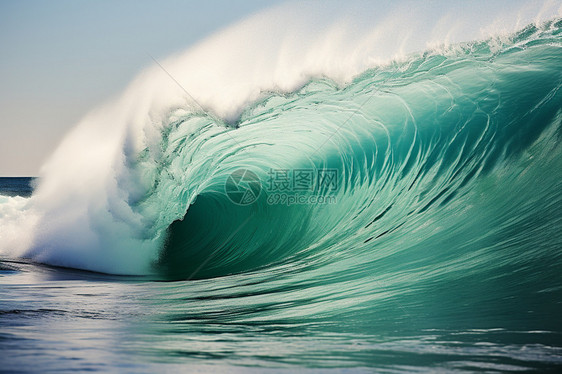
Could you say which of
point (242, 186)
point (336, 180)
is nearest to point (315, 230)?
point (336, 180)

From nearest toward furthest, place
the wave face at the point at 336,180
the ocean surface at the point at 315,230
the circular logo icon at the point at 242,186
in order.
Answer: the ocean surface at the point at 315,230 → the wave face at the point at 336,180 → the circular logo icon at the point at 242,186

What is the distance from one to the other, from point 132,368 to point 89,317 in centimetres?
164

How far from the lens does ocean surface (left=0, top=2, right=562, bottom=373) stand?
10.4 feet

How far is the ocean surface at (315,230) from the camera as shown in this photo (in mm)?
3158

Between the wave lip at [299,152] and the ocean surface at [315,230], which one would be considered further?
the wave lip at [299,152]

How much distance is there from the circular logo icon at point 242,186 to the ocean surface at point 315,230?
4 cm

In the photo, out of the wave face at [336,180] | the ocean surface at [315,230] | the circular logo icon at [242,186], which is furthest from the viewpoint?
the circular logo icon at [242,186]

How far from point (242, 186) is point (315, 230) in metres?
2.67

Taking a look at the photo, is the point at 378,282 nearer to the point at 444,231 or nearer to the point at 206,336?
the point at 444,231

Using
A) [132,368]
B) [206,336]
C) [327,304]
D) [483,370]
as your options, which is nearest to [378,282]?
[327,304]

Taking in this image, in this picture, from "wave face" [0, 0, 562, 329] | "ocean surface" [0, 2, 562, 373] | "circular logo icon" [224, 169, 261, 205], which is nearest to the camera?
"ocean surface" [0, 2, 562, 373]

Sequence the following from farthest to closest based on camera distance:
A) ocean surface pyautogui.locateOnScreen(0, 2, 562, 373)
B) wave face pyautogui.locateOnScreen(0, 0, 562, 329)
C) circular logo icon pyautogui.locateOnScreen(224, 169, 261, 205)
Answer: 1. circular logo icon pyautogui.locateOnScreen(224, 169, 261, 205)
2. wave face pyautogui.locateOnScreen(0, 0, 562, 329)
3. ocean surface pyautogui.locateOnScreen(0, 2, 562, 373)

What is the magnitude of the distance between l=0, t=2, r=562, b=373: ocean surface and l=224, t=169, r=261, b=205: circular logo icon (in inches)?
1.5

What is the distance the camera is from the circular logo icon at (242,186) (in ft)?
33.1
